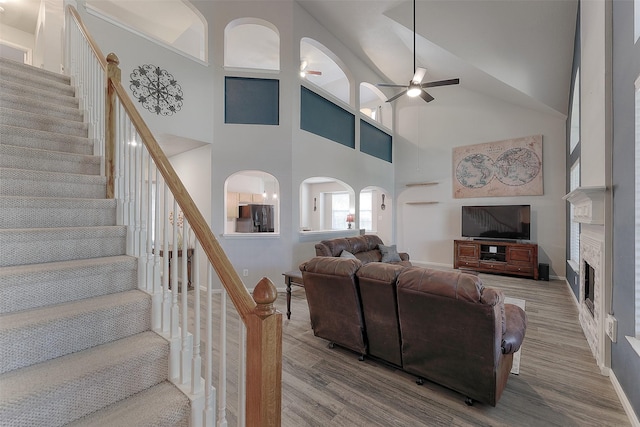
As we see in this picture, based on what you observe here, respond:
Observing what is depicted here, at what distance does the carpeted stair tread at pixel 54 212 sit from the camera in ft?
5.34

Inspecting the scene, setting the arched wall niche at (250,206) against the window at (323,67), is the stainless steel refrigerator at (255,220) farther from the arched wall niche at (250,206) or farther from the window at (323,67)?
the window at (323,67)

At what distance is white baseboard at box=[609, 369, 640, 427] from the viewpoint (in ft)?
5.62

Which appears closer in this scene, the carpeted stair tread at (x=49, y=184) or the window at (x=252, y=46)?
the carpeted stair tread at (x=49, y=184)

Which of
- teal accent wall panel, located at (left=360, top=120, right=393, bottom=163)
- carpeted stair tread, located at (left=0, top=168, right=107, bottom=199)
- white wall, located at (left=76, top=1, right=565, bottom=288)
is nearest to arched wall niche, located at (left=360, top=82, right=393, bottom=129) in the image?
teal accent wall panel, located at (left=360, top=120, right=393, bottom=163)

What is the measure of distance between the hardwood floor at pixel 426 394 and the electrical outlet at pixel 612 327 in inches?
15.3

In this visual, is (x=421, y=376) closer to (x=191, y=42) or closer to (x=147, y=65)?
(x=147, y=65)

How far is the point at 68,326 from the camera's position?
50.1 inches

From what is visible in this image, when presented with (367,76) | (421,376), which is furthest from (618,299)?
(367,76)

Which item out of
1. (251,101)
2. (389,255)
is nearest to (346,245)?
(389,255)

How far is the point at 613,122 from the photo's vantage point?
2107 millimetres

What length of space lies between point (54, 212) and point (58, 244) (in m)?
0.28

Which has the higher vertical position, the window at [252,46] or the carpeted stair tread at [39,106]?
the window at [252,46]

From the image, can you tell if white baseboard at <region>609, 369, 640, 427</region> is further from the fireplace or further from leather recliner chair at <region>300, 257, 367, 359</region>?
leather recliner chair at <region>300, 257, 367, 359</region>

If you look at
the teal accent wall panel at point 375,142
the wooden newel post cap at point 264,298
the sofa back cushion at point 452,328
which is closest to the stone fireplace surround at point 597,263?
the sofa back cushion at point 452,328
